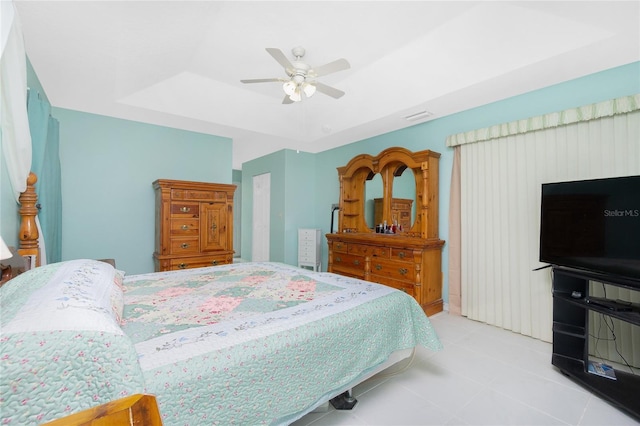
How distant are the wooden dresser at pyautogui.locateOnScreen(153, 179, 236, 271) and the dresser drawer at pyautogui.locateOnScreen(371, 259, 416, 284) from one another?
2.01 meters

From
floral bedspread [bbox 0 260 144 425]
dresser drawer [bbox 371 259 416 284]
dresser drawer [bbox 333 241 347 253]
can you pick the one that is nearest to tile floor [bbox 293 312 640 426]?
dresser drawer [bbox 371 259 416 284]

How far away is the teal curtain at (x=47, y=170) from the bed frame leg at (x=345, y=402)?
2759mm

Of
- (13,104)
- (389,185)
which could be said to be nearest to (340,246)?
(389,185)

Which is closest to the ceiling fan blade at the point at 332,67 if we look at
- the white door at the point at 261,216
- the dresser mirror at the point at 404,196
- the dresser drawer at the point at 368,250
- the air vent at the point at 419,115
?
the air vent at the point at 419,115

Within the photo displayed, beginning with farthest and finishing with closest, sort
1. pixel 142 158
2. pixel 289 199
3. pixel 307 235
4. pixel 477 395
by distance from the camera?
pixel 289 199, pixel 307 235, pixel 142 158, pixel 477 395

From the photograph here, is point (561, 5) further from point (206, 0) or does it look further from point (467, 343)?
point (467, 343)

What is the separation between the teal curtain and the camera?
2150mm

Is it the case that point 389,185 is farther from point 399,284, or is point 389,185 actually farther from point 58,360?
point 58,360

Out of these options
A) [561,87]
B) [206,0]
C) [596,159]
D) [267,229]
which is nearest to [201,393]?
[206,0]

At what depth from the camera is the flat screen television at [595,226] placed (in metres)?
1.82

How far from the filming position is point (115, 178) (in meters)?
3.54

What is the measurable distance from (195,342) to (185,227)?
8.60 ft

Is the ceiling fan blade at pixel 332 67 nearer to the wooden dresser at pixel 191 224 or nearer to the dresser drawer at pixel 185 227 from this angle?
the wooden dresser at pixel 191 224

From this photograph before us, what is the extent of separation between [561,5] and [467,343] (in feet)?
9.23
